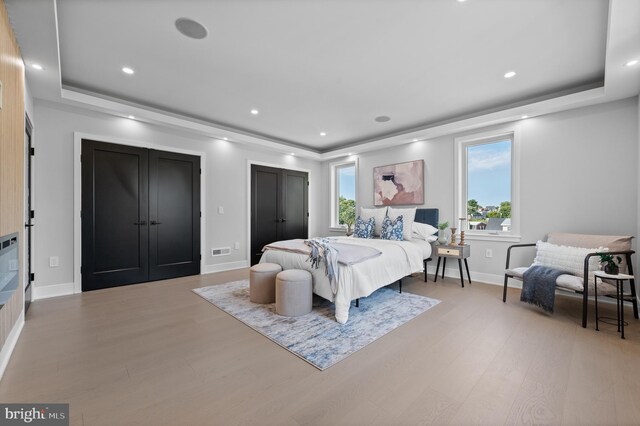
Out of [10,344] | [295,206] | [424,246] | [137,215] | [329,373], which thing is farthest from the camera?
[295,206]

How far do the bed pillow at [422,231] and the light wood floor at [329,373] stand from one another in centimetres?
178

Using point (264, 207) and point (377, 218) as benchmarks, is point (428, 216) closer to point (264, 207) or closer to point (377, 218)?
point (377, 218)

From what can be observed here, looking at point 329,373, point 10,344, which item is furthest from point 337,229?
point 10,344

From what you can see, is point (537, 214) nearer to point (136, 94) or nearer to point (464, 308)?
point (464, 308)

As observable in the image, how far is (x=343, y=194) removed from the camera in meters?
6.69

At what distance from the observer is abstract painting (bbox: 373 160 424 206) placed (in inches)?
199

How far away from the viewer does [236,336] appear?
8.02ft

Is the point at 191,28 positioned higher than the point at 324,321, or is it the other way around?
the point at 191,28

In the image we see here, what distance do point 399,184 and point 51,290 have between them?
5644 millimetres

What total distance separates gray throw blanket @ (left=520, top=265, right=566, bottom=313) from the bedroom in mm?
154

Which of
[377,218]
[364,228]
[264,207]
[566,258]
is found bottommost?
[566,258]

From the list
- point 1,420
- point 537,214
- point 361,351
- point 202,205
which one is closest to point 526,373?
point 361,351

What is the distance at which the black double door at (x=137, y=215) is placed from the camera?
3.81 metres

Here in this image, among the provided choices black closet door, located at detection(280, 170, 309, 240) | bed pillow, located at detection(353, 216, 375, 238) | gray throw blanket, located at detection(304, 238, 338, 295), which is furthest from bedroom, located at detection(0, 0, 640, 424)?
bed pillow, located at detection(353, 216, 375, 238)
